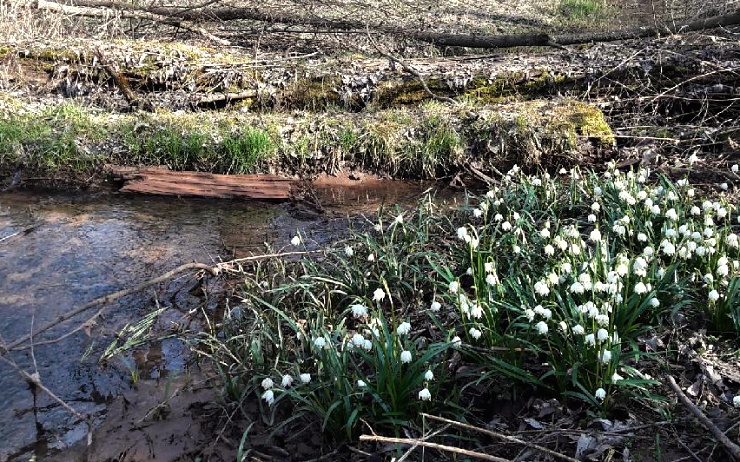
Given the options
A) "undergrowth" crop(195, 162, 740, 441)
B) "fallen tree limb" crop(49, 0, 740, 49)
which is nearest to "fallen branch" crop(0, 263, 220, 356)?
"undergrowth" crop(195, 162, 740, 441)

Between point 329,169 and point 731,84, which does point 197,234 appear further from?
point 731,84

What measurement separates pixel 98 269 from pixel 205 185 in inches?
79.5

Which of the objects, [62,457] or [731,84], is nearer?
[62,457]

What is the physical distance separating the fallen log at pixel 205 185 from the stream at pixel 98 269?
0.39 ft

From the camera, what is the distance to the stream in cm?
380

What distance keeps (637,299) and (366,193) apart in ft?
14.5

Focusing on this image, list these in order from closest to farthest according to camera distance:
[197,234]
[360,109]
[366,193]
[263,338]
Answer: [263,338] < [197,234] < [366,193] < [360,109]

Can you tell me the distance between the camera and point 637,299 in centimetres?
352

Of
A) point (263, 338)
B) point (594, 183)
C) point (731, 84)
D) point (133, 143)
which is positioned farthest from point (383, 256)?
point (731, 84)

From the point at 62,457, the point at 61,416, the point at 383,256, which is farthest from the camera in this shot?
the point at 383,256

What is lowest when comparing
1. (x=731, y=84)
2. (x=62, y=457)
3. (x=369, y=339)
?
(x=62, y=457)

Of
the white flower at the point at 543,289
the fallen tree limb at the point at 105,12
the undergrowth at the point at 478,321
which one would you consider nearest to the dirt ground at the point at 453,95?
the undergrowth at the point at 478,321

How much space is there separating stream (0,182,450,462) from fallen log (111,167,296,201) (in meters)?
0.12

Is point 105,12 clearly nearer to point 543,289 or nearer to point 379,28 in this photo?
point 379,28
